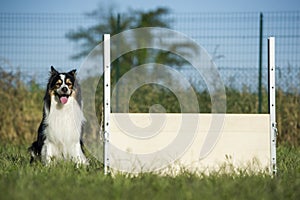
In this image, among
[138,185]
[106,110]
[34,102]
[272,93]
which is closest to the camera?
[138,185]

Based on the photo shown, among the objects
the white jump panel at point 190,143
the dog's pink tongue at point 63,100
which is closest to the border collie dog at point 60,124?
the dog's pink tongue at point 63,100

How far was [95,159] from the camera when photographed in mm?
6707

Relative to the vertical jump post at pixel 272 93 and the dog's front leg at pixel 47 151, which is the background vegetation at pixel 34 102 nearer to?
the dog's front leg at pixel 47 151

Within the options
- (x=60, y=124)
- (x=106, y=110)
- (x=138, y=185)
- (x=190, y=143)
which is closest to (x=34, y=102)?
(x=60, y=124)

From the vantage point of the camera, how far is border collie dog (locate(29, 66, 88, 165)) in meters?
6.12

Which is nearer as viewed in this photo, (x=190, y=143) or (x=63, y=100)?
(x=190, y=143)

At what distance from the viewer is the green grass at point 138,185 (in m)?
4.08

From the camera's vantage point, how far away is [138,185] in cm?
448

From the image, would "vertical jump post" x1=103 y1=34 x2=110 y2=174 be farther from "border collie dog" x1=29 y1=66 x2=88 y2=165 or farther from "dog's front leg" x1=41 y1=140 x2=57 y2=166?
"dog's front leg" x1=41 y1=140 x2=57 y2=166

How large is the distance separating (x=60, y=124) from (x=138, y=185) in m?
1.98

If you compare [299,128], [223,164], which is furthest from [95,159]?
[299,128]

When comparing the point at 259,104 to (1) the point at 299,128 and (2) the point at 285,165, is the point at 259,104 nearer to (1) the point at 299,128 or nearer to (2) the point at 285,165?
(1) the point at 299,128

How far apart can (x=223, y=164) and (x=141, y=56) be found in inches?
452

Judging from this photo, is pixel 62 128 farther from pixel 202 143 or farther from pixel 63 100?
pixel 202 143
